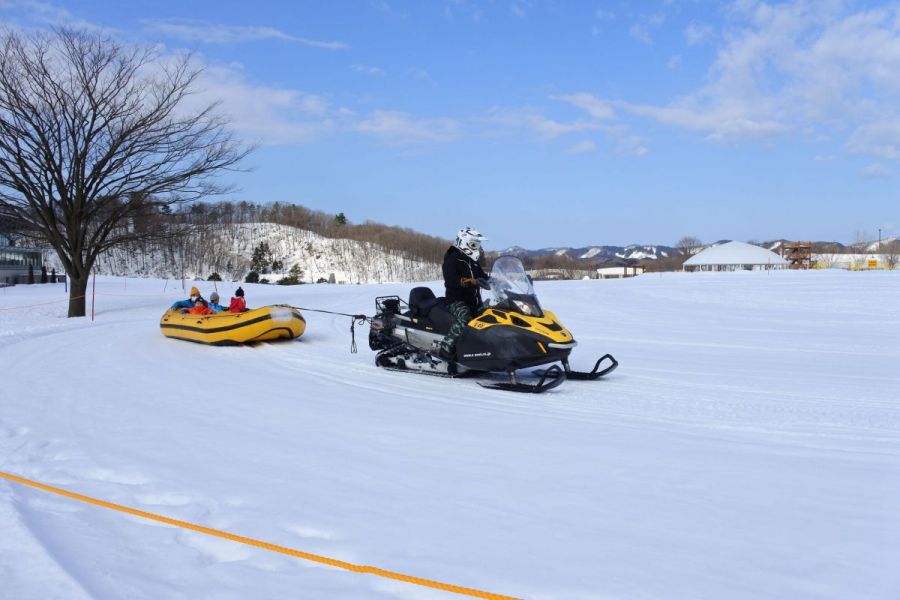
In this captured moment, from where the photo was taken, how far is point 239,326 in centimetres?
1148

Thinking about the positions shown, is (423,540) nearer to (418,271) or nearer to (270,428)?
(270,428)

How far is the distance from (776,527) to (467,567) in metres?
1.65

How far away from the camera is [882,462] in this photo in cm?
471

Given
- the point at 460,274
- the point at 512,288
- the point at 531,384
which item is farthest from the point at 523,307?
the point at 460,274

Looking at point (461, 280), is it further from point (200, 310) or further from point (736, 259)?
point (736, 259)

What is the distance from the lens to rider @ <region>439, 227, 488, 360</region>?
8305 millimetres

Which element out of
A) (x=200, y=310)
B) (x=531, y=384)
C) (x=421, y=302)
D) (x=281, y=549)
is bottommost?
(x=281, y=549)

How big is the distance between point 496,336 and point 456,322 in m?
0.68

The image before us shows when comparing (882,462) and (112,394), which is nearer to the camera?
(882,462)

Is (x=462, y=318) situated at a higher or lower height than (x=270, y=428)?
higher

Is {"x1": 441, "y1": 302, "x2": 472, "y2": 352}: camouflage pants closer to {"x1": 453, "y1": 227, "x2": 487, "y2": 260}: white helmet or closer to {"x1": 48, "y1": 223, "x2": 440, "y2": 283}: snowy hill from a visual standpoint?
{"x1": 453, "y1": 227, "x2": 487, "y2": 260}: white helmet

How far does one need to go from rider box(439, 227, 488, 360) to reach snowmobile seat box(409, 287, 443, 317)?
1.25 feet

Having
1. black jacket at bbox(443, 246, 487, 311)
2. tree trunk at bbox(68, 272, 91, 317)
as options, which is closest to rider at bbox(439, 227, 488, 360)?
black jacket at bbox(443, 246, 487, 311)

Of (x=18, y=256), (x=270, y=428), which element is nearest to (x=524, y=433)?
(x=270, y=428)
